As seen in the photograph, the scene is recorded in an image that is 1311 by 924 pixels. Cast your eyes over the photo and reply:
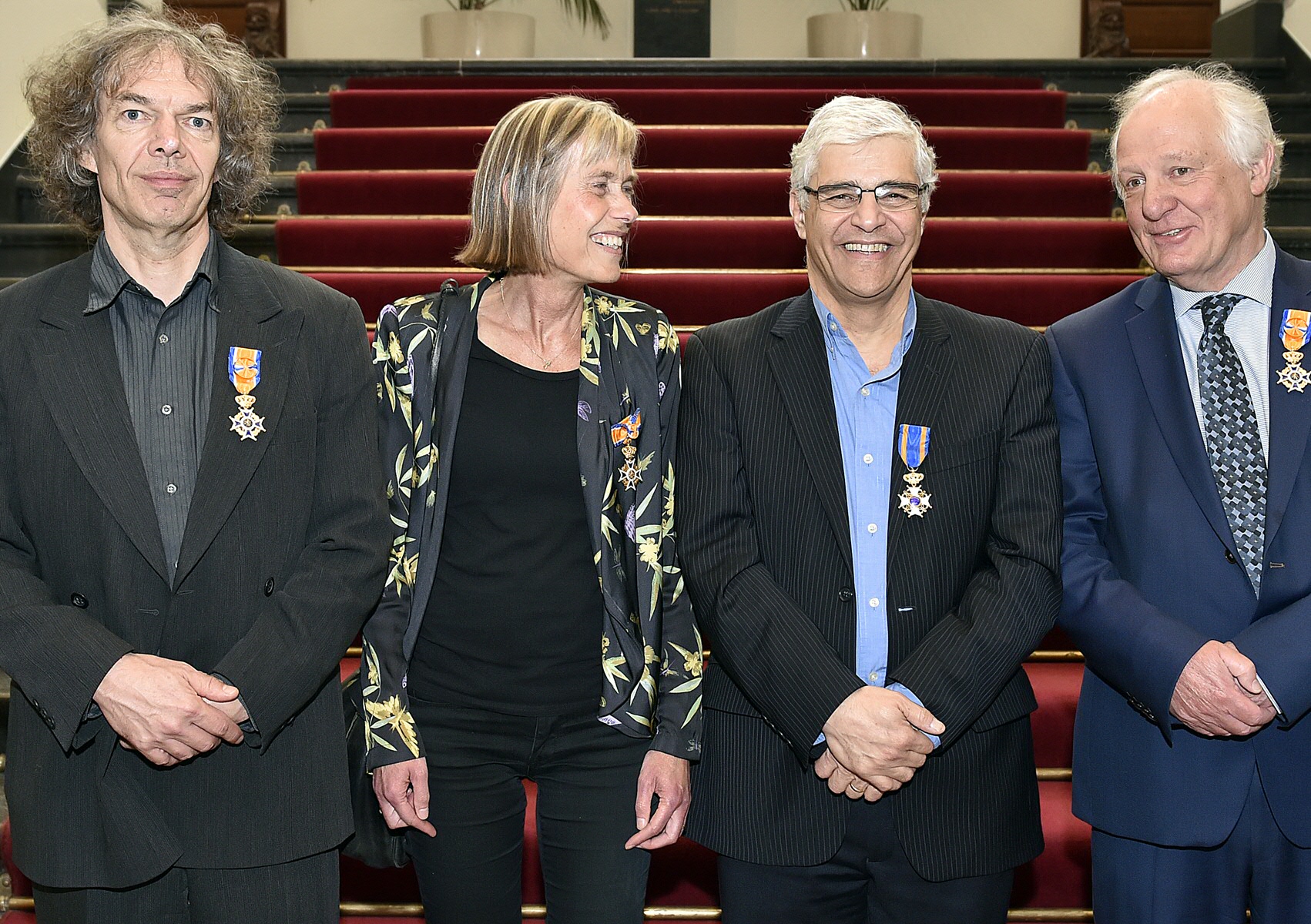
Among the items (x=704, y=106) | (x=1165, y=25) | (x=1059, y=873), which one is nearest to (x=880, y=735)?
(x=1059, y=873)

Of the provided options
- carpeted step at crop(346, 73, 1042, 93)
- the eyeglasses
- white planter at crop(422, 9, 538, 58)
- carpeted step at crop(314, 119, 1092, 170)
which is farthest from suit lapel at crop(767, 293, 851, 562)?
white planter at crop(422, 9, 538, 58)

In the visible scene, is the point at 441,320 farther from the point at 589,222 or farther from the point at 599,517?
the point at 599,517

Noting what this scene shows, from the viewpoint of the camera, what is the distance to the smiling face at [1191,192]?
1.98m

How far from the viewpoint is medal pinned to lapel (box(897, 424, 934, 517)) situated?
1.88 meters

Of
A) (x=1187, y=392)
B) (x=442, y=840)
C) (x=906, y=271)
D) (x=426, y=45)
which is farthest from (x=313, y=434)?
(x=426, y=45)

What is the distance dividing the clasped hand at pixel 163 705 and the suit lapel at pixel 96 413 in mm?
131

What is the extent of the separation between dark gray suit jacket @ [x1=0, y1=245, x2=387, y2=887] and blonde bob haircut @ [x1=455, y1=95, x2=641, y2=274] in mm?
Result: 348

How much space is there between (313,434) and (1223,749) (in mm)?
1386

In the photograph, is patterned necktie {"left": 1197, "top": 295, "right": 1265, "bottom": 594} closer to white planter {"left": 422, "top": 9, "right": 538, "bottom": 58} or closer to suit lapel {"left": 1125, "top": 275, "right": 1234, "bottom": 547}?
suit lapel {"left": 1125, "top": 275, "right": 1234, "bottom": 547}

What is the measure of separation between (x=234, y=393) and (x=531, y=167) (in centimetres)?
55

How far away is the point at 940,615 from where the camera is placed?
1.90 m

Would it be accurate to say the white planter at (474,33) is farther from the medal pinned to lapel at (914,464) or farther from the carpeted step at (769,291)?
the medal pinned to lapel at (914,464)

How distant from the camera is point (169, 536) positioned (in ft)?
5.72

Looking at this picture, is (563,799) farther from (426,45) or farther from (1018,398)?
(426,45)
